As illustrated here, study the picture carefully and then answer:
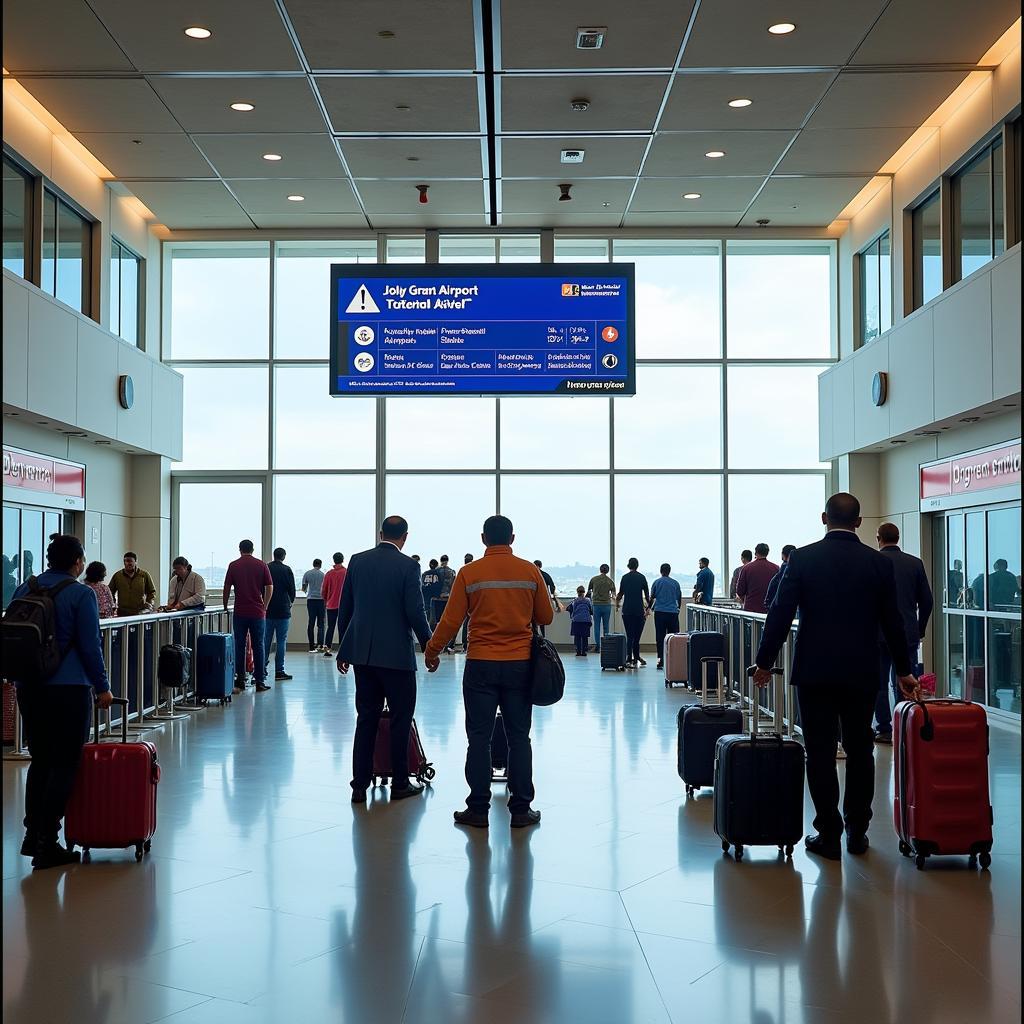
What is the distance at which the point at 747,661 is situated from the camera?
35.9ft

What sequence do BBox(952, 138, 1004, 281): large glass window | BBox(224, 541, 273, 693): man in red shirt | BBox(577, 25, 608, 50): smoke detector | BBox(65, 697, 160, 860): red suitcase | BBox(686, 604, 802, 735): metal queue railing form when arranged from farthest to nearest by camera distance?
BBox(224, 541, 273, 693): man in red shirt < BBox(952, 138, 1004, 281): large glass window < BBox(577, 25, 608, 50): smoke detector < BBox(686, 604, 802, 735): metal queue railing < BBox(65, 697, 160, 860): red suitcase

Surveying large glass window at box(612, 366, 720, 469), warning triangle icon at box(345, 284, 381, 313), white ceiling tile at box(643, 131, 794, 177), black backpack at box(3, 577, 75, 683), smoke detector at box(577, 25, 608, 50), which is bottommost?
black backpack at box(3, 577, 75, 683)

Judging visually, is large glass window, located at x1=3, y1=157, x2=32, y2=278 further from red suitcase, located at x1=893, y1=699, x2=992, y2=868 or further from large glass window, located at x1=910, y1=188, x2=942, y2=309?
red suitcase, located at x1=893, y1=699, x2=992, y2=868

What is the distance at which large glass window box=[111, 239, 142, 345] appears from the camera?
16.8 metres

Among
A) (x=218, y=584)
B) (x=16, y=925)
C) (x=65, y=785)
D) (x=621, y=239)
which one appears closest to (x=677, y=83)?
(x=621, y=239)

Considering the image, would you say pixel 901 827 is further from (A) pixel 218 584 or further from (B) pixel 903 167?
(A) pixel 218 584

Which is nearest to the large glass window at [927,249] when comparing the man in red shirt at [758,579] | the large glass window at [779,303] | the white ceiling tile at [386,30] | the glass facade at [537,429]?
the man in red shirt at [758,579]

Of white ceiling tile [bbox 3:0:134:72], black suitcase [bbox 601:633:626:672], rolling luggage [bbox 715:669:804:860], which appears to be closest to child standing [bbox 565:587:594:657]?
black suitcase [bbox 601:633:626:672]

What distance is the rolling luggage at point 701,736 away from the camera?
6.72 metres

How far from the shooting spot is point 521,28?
10594 mm

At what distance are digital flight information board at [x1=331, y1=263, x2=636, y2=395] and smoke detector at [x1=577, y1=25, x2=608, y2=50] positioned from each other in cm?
396

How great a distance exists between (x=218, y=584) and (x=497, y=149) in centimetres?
949

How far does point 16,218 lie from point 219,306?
6133 millimetres

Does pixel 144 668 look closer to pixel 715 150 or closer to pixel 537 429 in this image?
pixel 715 150
